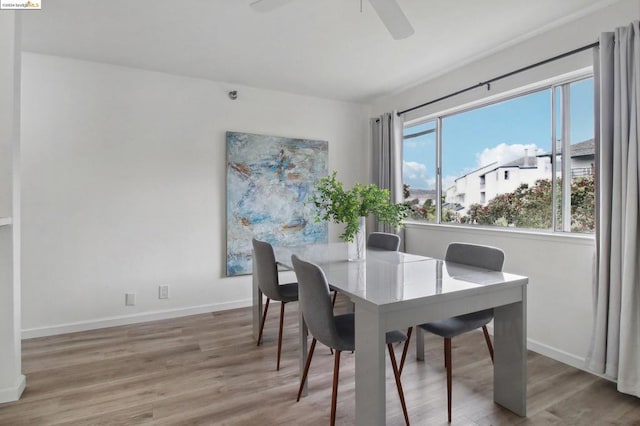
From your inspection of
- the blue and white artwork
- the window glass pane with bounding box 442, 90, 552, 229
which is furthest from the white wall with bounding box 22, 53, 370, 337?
the window glass pane with bounding box 442, 90, 552, 229

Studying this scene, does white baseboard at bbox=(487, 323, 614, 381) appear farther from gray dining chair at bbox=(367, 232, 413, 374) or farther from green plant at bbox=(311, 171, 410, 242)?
green plant at bbox=(311, 171, 410, 242)

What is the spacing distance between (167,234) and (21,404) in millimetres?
1730

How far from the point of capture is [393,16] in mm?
1941

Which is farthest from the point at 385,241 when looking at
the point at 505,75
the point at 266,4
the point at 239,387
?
the point at 266,4

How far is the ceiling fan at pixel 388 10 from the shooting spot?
1858mm

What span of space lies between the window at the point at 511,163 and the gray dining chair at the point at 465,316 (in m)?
0.95

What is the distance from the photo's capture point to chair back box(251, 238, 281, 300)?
2441 mm

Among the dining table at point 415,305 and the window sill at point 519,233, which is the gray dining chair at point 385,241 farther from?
the window sill at point 519,233

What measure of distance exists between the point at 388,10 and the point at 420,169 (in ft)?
7.81

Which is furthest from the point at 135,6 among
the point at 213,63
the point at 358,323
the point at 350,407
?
the point at 350,407

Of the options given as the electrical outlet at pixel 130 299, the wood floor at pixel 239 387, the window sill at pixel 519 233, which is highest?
the window sill at pixel 519 233

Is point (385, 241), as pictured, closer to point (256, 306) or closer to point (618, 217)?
point (256, 306)

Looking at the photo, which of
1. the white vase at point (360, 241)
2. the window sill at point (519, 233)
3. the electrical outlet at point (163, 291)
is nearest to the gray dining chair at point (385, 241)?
the white vase at point (360, 241)

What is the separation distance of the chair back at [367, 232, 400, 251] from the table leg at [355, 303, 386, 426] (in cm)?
→ 150
